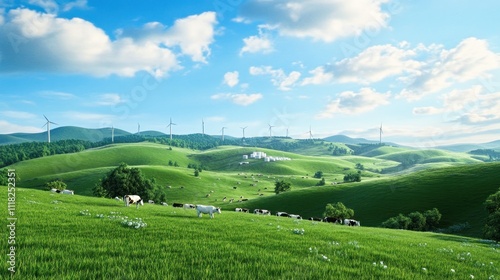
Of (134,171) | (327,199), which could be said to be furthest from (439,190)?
(134,171)

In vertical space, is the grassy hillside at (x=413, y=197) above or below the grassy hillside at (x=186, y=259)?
below

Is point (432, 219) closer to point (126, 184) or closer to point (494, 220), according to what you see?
point (494, 220)

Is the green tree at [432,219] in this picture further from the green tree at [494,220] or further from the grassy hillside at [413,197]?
the green tree at [494,220]

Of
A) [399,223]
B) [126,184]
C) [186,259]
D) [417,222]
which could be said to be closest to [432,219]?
[417,222]

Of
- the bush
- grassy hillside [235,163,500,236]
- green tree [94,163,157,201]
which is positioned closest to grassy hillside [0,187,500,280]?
the bush

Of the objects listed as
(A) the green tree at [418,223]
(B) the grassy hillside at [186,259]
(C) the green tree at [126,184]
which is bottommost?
(A) the green tree at [418,223]

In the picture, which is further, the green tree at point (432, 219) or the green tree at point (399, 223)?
the green tree at point (432, 219)

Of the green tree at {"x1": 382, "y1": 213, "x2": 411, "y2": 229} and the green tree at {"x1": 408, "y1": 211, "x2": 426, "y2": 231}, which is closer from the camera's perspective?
the green tree at {"x1": 382, "y1": 213, "x2": 411, "y2": 229}

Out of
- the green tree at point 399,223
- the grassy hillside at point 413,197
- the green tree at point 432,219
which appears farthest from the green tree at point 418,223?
the grassy hillside at point 413,197

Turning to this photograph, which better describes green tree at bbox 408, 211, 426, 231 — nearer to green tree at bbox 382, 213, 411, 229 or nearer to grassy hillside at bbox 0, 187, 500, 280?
green tree at bbox 382, 213, 411, 229

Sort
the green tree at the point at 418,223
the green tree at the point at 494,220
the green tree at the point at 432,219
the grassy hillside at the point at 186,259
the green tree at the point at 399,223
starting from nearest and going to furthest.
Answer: the grassy hillside at the point at 186,259
the green tree at the point at 494,220
the green tree at the point at 399,223
the green tree at the point at 418,223
the green tree at the point at 432,219

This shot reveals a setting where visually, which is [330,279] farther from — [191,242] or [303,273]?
[191,242]

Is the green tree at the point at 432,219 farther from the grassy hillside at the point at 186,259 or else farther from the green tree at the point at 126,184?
the green tree at the point at 126,184

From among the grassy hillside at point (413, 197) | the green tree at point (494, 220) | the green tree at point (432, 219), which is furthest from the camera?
the grassy hillside at point (413, 197)
